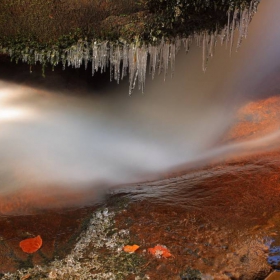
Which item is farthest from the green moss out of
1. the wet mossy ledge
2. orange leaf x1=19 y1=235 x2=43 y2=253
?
orange leaf x1=19 y1=235 x2=43 y2=253

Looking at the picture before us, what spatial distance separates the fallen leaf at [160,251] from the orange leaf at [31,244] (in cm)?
94

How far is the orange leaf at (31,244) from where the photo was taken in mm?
A: 3188

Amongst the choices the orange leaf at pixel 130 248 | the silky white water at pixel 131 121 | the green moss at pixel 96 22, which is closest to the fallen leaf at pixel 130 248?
the orange leaf at pixel 130 248

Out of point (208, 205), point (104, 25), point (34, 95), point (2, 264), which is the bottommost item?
point (2, 264)

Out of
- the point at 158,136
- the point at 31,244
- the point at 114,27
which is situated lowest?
the point at 31,244

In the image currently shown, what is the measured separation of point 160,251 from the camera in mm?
3018

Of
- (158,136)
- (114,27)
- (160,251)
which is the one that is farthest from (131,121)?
(160,251)

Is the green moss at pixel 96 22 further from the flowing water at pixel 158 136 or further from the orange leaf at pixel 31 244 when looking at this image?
the orange leaf at pixel 31 244

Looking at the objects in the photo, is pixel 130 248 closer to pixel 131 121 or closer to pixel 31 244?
pixel 31 244

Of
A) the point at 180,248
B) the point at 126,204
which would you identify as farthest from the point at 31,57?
the point at 180,248

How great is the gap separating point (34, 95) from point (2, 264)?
9.92 ft

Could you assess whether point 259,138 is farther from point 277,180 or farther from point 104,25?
point 104,25

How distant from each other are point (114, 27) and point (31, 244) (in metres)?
2.69

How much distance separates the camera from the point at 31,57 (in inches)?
196
